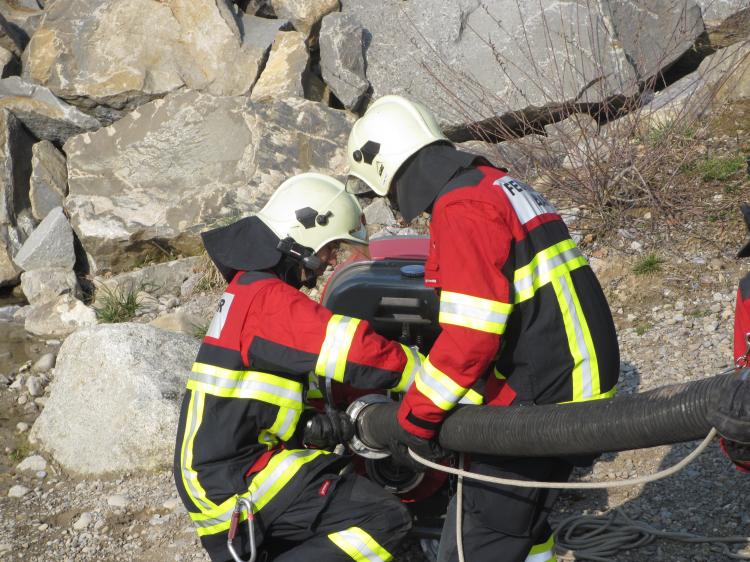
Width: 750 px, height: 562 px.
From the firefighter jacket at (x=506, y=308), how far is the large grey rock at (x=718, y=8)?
22.4ft

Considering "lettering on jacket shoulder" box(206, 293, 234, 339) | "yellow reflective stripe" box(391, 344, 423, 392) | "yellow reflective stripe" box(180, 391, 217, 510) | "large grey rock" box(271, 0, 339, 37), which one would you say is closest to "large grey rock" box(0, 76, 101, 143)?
"large grey rock" box(271, 0, 339, 37)

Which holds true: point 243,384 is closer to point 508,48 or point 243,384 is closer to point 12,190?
point 508,48

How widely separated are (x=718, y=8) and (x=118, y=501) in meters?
7.37

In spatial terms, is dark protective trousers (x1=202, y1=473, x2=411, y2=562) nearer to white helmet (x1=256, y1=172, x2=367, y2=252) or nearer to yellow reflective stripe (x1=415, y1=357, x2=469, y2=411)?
yellow reflective stripe (x1=415, y1=357, x2=469, y2=411)

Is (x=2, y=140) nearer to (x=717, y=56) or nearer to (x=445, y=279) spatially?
(x=717, y=56)

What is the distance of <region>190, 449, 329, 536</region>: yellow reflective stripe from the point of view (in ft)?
10.4

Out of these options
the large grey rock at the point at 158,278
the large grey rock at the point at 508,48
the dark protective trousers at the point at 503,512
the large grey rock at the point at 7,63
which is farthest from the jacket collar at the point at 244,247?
the large grey rock at the point at 7,63

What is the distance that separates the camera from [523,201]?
2.81 m

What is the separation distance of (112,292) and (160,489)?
345 cm

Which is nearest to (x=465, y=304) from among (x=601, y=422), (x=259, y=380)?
(x=601, y=422)

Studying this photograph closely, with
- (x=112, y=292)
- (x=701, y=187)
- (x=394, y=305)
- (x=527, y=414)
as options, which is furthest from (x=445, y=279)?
(x=112, y=292)

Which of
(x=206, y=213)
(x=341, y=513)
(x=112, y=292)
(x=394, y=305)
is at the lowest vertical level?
(x=112, y=292)

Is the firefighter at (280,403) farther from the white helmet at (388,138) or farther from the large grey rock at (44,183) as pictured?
the large grey rock at (44,183)

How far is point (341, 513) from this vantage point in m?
3.21
